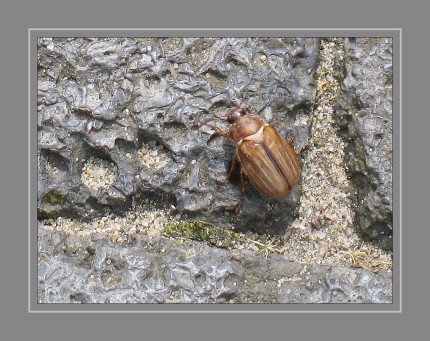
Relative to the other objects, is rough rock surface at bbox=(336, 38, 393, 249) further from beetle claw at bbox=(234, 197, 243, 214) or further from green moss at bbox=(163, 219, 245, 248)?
green moss at bbox=(163, 219, 245, 248)

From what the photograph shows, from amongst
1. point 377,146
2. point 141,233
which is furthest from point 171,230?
point 377,146

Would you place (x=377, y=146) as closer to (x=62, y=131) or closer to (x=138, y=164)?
(x=138, y=164)

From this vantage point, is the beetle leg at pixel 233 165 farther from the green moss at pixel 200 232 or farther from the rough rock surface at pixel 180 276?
the rough rock surface at pixel 180 276

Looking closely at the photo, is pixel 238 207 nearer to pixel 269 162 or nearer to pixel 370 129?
pixel 269 162

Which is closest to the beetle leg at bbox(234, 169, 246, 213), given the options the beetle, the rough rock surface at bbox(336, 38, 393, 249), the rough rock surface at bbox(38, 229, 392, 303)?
the beetle

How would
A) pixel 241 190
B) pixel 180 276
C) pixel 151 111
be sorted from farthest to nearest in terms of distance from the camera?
pixel 241 190 < pixel 151 111 < pixel 180 276

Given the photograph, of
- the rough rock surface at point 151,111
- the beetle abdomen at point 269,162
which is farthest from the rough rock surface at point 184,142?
the beetle abdomen at point 269,162

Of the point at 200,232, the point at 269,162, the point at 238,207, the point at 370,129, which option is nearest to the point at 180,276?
the point at 200,232
